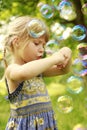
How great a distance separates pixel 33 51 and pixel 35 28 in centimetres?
21

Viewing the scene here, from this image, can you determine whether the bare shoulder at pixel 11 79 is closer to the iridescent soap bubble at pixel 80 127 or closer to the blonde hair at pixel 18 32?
the blonde hair at pixel 18 32

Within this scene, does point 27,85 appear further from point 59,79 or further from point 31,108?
point 59,79

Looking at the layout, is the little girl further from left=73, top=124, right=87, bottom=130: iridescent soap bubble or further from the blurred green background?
the blurred green background

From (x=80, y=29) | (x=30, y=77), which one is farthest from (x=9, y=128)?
(x=80, y=29)

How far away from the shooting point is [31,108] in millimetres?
3254

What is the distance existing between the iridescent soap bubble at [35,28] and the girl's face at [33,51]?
4cm

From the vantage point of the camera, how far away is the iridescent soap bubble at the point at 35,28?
3244 mm

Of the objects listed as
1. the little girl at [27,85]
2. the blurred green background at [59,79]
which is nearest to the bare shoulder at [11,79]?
the little girl at [27,85]

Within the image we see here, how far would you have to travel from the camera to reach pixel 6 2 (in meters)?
6.90

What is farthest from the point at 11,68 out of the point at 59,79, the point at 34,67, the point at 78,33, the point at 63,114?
the point at 59,79

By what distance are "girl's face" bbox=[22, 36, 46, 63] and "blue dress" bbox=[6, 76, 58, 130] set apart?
0.18 metres

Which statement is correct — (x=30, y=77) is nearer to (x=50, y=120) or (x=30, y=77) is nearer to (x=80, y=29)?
(x=50, y=120)

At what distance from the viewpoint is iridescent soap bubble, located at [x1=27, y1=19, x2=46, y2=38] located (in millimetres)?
3244

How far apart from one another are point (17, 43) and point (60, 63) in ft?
1.09
